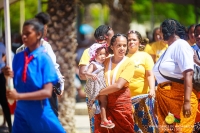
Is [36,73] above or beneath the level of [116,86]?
above

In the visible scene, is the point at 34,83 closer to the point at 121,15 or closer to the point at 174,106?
the point at 174,106

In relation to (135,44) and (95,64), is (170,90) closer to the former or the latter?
(95,64)

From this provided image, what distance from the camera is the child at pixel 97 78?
8031 millimetres

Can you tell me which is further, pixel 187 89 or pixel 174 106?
pixel 174 106

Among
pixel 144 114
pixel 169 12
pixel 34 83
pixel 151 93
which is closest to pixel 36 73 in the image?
pixel 34 83

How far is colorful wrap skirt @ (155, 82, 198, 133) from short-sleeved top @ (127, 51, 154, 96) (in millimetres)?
1450

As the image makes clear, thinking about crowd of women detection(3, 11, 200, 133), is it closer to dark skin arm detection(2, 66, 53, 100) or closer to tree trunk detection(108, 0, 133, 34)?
dark skin arm detection(2, 66, 53, 100)

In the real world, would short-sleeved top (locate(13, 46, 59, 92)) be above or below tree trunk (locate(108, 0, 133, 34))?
below

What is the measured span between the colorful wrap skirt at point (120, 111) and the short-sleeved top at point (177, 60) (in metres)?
0.58

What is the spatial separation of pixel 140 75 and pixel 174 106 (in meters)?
1.73

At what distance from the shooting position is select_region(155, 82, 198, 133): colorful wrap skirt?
7711 mm

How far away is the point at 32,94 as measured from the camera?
6.02 meters

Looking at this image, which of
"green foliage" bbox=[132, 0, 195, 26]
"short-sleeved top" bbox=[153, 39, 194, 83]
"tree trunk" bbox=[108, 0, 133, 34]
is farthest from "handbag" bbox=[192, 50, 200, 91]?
"green foliage" bbox=[132, 0, 195, 26]

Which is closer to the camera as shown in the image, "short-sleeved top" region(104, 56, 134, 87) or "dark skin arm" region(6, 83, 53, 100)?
"dark skin arm" region(6, 83, 53, 100)
